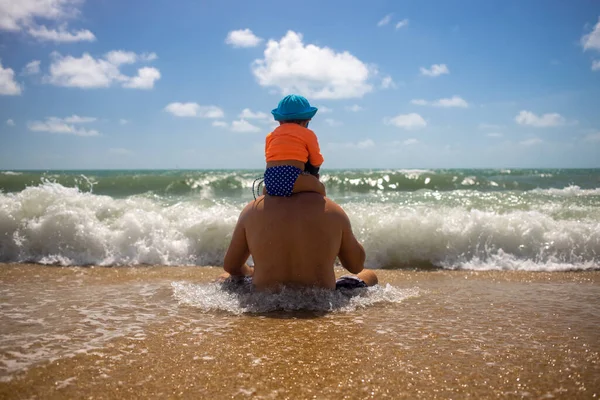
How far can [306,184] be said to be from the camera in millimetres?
3215

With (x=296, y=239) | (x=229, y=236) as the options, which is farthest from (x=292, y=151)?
(x=229, y=236)

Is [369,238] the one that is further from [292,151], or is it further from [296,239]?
[292,151]

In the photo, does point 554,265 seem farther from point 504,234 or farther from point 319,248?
point 319,248

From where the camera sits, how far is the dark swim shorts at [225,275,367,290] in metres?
3.75

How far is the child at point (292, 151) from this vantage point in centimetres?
315

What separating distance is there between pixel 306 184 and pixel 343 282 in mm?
1035

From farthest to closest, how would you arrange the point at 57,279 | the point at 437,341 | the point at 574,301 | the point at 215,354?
the point at 57,279, the point at 574,301, the point at 437,341, the point at 215,354

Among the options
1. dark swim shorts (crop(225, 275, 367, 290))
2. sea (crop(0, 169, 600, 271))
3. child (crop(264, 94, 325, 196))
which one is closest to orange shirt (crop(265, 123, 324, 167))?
child (crop(264, 94, 325, 196))

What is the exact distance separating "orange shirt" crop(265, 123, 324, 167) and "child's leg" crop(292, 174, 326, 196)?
0.40 feet

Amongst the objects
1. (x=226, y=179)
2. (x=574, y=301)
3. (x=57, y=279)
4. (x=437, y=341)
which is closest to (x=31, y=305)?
(x=57, y=279)

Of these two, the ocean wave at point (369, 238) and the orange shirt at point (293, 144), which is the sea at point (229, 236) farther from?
the orange shirt at point (293, 144)

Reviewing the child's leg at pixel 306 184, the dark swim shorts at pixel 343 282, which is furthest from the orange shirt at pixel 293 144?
the dark swim shorts at pixel 343 282

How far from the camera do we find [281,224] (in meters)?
3.18

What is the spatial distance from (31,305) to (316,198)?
2.49 meters
